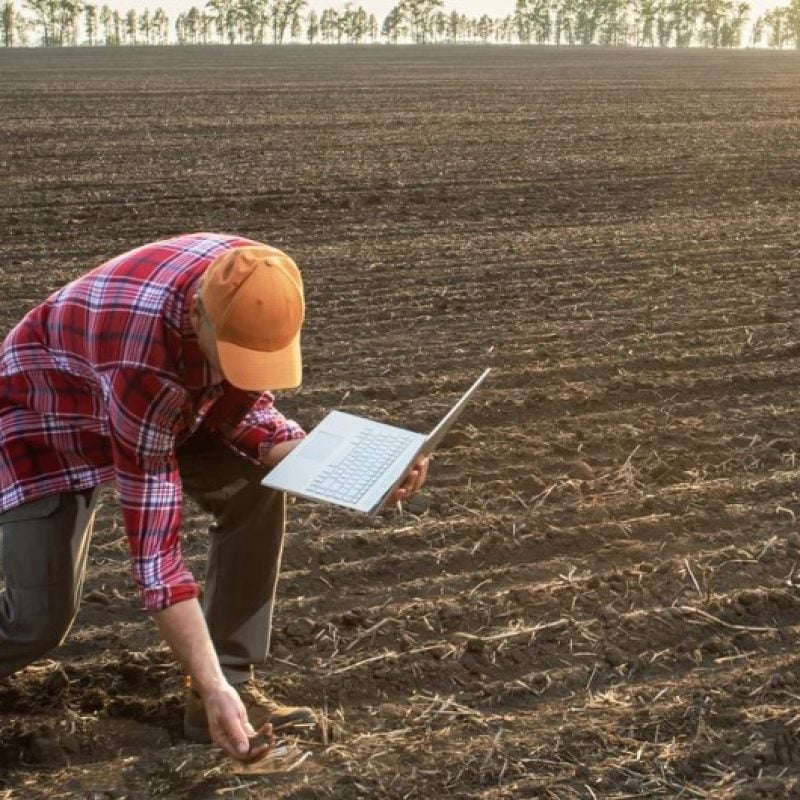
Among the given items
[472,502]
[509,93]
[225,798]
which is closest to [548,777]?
[225,798]

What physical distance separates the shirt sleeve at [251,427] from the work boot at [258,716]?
2.59 feet

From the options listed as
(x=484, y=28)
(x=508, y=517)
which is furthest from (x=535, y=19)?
(x=508, y=517)

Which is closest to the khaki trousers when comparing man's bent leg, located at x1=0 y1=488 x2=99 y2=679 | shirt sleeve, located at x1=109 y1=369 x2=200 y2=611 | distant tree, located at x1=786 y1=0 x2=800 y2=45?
man's bent leg, located at x1=0 y1=488 x2=99 y2=679

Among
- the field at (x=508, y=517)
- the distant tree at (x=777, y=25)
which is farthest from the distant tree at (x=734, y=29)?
the field at (x=508, y=517)

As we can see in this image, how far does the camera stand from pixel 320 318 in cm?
884

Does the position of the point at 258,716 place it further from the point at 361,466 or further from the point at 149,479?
the point at 149,479

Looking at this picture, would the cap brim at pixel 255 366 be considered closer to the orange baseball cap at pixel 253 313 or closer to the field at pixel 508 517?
the orange baseball cap at pixel 253 313

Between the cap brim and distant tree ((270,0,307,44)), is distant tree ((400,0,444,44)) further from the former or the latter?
the cap brim

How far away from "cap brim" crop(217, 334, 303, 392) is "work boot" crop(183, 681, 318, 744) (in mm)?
1284

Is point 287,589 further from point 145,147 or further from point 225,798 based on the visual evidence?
point 145,147

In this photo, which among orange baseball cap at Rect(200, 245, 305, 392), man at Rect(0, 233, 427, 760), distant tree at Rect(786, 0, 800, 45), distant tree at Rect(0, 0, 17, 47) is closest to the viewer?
orange baseball cap at Rect(200, 245, 305, 392)

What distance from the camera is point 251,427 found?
12.8 feet

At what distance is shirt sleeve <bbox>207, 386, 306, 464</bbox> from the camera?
381 centimetres

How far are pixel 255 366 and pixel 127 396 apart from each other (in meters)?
0.34
